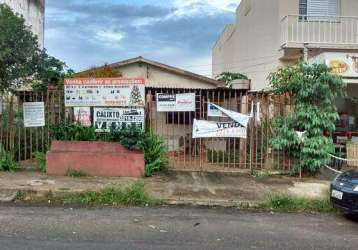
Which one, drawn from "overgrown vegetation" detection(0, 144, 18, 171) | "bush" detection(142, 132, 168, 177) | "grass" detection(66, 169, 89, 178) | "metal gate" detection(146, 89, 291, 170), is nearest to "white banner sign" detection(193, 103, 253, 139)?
"metal gate" detection(146, 89, 291, 170)

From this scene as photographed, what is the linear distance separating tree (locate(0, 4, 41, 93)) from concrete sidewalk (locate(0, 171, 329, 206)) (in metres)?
2.19

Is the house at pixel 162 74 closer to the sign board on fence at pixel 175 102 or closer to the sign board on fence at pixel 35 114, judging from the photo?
the sign board on fence at pixel 175 102

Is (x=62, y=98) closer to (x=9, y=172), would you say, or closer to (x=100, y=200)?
(x=9, y=172)

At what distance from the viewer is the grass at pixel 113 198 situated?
30.1 feet

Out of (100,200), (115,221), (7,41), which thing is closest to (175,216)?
(115,221)

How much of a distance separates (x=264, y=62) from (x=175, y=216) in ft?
46.5

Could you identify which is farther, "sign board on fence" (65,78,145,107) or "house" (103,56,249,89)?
"house" (103,56,249,89)

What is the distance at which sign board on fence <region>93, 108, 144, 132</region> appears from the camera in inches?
471

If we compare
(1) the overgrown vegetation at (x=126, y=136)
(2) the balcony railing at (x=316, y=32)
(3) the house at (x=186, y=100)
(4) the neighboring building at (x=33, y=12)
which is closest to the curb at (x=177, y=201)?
(1) the overgrown vegetation at (x=126, y=136)

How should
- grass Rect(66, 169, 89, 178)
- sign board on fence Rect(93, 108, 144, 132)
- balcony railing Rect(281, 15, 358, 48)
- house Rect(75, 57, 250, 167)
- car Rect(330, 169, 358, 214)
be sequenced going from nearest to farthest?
car Rect(330, 169, 358, 214) → grass Rect(66, 169, 89, 178) → sign board on fence Rect(93, 108, 144, 132) → house Rect(75, 57, 250, 167) → balcony railing Rect(281, 15, 358, 48)

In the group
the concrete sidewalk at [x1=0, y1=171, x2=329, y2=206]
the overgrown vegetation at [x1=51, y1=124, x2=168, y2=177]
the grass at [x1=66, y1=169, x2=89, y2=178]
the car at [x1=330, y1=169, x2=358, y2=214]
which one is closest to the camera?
the car at [x1=330, y1=169, x2=358, y2=214]

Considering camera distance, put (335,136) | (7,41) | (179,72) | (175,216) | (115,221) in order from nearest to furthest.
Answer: (115,221), (175,216), (7,41), (335,136), (179,72)

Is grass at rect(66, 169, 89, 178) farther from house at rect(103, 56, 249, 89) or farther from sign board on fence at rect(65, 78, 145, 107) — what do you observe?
house at rect(103, 56, 249, 89)

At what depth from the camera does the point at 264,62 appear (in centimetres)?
2136
